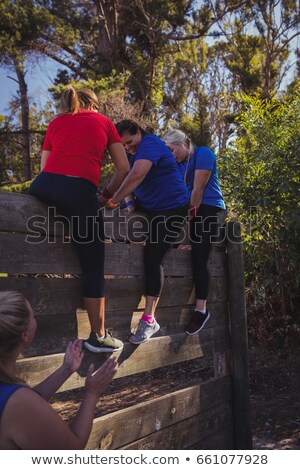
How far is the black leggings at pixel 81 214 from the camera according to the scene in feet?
8.61

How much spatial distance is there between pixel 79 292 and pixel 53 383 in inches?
22.2

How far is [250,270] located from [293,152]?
76.4 inches

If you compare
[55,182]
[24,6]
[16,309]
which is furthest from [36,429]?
[24,6]

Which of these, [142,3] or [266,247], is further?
[142,3]

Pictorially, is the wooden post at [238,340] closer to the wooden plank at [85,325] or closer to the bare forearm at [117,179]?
the wooden plank at [85,325]

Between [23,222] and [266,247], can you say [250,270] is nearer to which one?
[266,247]

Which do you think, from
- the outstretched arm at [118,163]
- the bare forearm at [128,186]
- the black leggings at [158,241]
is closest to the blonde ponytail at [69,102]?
the outstretched arm at [118,163]

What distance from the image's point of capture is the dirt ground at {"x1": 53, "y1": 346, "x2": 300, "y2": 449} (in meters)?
5.21

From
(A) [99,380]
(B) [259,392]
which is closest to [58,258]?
(A) [99,380]

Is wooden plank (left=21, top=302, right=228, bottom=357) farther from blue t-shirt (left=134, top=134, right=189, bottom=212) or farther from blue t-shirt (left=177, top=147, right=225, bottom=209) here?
blue t-shirt (left=177, top=147, right=225, bottom=209)

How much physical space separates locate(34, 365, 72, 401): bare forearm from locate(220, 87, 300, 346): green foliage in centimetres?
448

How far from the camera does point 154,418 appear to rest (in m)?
3.14

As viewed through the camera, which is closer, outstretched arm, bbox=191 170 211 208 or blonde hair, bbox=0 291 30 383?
blonde hair, bbox=0 291 30 383

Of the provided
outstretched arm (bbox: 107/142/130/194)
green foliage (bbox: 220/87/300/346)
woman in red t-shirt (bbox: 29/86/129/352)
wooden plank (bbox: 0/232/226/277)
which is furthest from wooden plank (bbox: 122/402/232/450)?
green foliage (bbox: 220/87/300/346)
